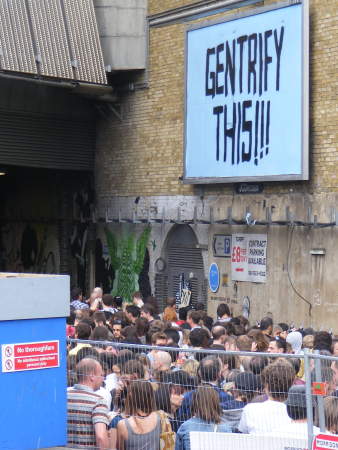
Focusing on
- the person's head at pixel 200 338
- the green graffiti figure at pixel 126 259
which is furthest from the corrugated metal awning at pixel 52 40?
the person's head at pixel 200 338

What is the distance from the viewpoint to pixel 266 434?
7.37 m

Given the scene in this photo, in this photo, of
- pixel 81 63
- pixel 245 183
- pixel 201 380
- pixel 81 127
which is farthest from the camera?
pixel 81 127

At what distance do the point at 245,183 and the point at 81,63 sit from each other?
4870 millimetres

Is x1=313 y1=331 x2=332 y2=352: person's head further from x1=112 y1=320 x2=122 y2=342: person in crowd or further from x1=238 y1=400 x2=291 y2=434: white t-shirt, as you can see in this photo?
x1=238 y1=400 x2=291 y2=434: white t-shirt

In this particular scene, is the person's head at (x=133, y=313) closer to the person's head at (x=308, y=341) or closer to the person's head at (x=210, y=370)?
the person's head at (x=308, y=341)

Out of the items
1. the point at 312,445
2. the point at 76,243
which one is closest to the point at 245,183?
the point at 76,243

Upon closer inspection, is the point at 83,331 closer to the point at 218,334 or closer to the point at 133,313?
the point at 218,334

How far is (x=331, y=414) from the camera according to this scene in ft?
24.1

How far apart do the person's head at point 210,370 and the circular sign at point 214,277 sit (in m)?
12.9

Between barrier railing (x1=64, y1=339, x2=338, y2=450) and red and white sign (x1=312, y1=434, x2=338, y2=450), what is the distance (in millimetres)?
294

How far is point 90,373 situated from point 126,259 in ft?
53.2

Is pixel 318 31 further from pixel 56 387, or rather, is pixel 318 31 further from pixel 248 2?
pixel 56 387

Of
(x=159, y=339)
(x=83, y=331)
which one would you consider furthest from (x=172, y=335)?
(x=83, y=331)

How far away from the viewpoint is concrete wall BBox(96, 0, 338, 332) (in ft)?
61.4
